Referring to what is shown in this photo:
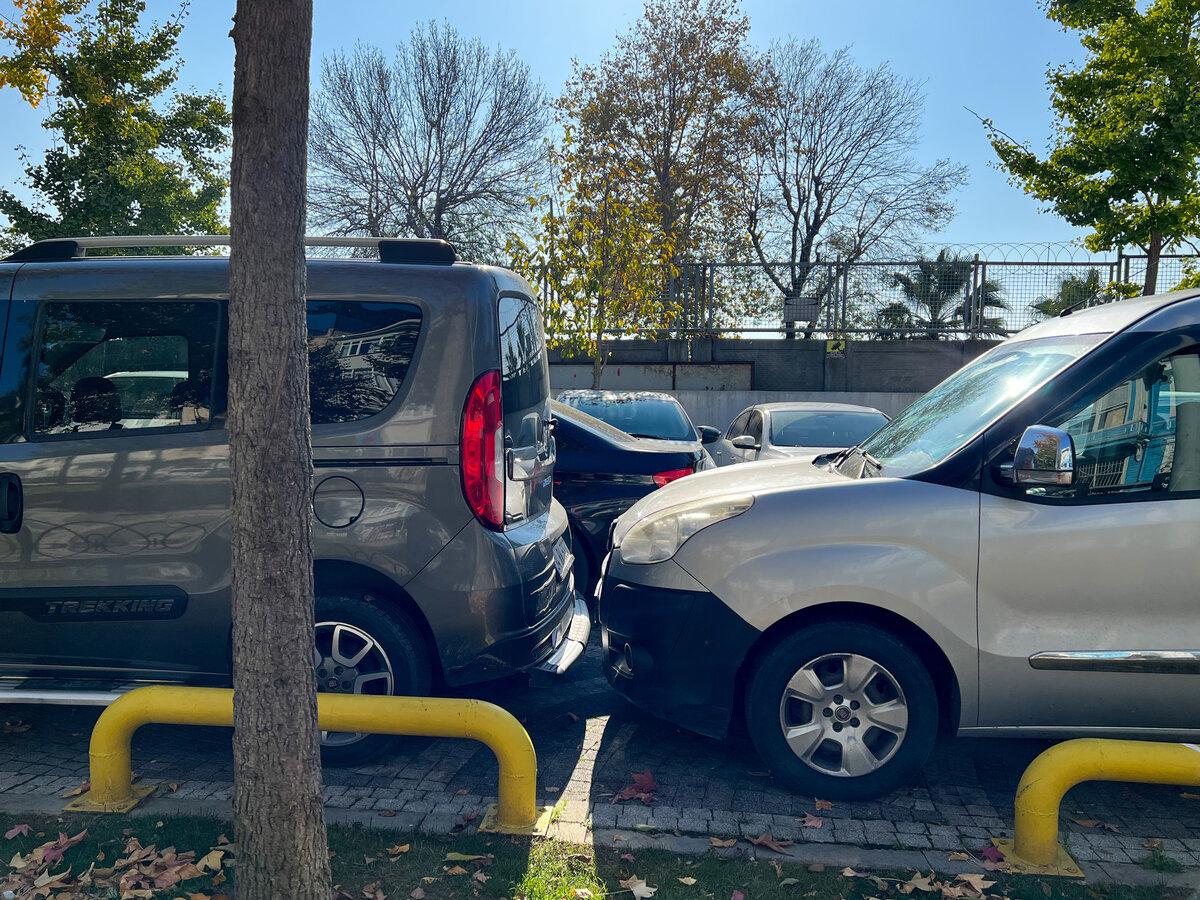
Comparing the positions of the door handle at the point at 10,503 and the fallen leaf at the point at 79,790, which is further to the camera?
the door handle at the point at 10,503

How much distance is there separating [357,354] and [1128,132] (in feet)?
40.5

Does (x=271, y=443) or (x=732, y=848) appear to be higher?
(x=271, y=443)

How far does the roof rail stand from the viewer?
166 inches

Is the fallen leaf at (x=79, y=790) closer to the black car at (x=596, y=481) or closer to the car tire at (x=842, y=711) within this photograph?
the car tire at (x=842, y=711)

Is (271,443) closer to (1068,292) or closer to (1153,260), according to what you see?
(1153,260)

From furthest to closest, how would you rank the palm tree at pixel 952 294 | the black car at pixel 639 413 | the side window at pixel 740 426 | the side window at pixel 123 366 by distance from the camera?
1. the palm tree at pixel 952 294
2. the side window at pixel 740 426
3. the black car at pixel 639 413
4. the side window at pixel 123 366

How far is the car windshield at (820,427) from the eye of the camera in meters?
9.78

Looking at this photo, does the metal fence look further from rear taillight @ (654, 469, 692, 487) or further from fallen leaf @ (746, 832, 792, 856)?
fallen leaf @ (746, 832, 792, 856)

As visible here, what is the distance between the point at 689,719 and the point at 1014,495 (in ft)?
5.14

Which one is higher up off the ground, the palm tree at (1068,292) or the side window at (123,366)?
the palm tree at (1068,292)

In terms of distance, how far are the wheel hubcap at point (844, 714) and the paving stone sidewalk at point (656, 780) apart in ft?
0.66

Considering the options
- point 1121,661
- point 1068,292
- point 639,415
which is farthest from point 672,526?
point 1068,292

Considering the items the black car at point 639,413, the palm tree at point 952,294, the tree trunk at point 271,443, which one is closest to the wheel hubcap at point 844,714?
the tree trunk at point 271,443

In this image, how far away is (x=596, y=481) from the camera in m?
6.68
